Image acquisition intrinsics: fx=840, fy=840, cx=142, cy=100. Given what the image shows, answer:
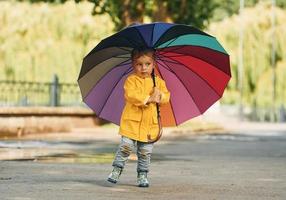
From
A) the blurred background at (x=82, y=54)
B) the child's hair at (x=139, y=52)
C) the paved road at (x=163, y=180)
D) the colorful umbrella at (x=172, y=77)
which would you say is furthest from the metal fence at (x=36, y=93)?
the child's hair at (x=139, y=52)

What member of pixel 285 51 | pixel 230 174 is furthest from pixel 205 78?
pixel 285 51

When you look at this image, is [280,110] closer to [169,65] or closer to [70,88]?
[70,88]

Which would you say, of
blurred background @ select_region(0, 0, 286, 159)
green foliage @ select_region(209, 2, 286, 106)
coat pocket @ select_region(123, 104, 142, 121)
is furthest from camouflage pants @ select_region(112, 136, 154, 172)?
green foliage @ select_region(209, 2, 286, 106)

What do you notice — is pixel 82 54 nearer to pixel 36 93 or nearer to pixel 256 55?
pixel 36 93

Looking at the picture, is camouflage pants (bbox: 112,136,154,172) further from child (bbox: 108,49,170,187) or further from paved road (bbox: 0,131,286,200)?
paved road (bbox: 0,131,286,200)

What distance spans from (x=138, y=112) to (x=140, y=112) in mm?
23

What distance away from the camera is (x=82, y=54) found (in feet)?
132

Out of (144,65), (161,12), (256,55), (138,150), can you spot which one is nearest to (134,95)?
(144,65)

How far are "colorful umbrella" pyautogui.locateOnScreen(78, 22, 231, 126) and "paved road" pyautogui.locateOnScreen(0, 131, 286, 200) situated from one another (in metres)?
0.89

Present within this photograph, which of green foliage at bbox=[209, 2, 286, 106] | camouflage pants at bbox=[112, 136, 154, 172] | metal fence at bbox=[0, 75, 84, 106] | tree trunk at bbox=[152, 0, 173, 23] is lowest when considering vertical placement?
green foliage at bbox=[209, 2, 286, 106]

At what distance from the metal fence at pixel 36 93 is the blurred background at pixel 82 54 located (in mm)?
34

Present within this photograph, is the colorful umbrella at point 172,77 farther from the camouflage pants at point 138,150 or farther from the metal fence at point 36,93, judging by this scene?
the metal fence at point 36,93

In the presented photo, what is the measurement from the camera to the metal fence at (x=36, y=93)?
91.1ft

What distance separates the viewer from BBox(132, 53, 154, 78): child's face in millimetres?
9312
